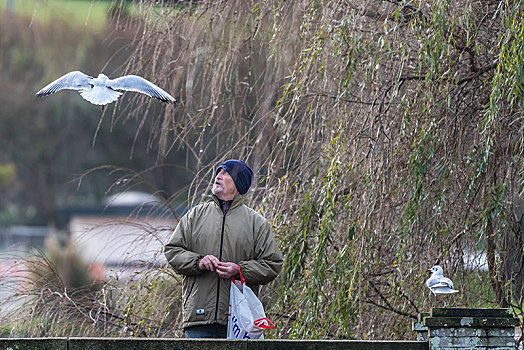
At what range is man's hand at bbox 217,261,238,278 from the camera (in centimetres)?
407

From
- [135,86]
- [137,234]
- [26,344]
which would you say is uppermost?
[135,86]

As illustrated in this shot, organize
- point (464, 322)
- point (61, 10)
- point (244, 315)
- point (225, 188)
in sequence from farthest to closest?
point (61, 10) < point (225, 188) < point (244, 315) < point (464, 322)

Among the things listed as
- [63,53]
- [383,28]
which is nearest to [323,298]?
[383,28]

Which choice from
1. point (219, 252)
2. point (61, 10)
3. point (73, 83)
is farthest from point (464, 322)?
point (61, 10)

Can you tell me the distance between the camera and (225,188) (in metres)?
4.31

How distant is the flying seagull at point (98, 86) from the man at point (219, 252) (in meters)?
0.66

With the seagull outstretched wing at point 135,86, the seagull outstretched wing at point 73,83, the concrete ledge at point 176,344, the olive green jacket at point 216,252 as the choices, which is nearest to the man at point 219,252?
the olive green jacket at point 216,252

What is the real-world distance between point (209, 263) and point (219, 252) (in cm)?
15

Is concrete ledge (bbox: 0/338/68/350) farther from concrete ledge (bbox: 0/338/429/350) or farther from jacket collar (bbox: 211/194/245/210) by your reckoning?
jacket collar (bbox: 211/194/245/210)

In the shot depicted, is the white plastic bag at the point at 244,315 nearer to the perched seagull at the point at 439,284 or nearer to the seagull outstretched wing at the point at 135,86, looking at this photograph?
the perched seagull at the point at 439,284

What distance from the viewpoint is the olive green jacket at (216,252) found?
4.14m

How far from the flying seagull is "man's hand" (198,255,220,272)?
940 mm

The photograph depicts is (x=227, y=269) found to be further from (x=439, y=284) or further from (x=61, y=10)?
(x=61, y=10)

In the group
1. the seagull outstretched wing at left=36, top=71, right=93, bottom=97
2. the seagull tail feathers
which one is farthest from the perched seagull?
the seagull outstretched wing at left=36, top=71, right=93, bottom=97
